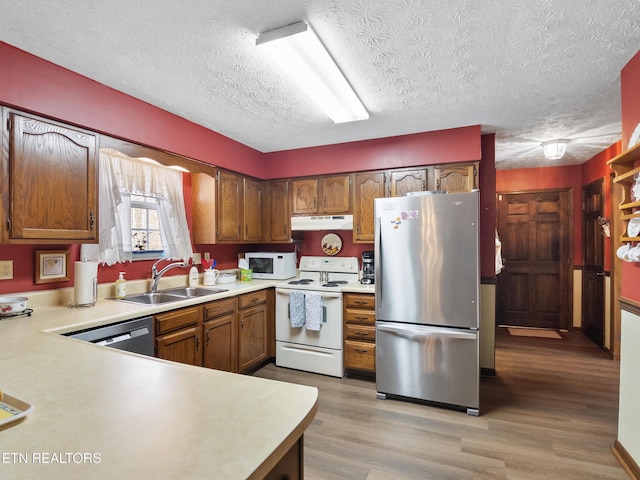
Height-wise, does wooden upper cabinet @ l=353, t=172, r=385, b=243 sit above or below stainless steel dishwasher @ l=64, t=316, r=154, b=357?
above

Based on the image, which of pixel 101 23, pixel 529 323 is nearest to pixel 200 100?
pixel 101 23

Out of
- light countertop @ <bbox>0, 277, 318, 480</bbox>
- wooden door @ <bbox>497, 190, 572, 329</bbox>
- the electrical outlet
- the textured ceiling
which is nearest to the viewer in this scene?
light countertop @ <bbox>0, 277, 318, 480</bbox>

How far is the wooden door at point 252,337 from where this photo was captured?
3.12 m

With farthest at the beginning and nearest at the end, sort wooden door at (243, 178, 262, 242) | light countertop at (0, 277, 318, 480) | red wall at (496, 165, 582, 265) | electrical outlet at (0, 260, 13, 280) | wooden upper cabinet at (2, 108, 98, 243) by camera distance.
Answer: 1. red wall at (496, 165, 582, 265)
2. wooden door at (243, 178, 262, 242)
3. electrical outlet at (0, 260, 13, 280)
4. wooden upper cabinet at (2, 108, 98, 243)
5. light countertop at (0, 277, 318, 480)

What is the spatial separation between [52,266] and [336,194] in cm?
255

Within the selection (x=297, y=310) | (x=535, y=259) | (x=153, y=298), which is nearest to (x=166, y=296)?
(x=153, y=298)

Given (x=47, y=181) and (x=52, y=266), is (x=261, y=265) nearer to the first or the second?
(x=52, y=266)

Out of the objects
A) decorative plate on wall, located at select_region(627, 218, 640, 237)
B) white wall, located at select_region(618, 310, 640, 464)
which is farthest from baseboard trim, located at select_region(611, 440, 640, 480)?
decorative plate on wall, located at select_region(627, 218, 640, 237)

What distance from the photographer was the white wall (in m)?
1.82

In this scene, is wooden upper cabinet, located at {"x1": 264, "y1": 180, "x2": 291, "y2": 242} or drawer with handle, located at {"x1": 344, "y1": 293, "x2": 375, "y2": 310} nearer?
drawer with handle, located at {"x1": 344, "y1": 293, "x2": 375, "y2": 310}

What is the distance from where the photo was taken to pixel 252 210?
12.7 ft

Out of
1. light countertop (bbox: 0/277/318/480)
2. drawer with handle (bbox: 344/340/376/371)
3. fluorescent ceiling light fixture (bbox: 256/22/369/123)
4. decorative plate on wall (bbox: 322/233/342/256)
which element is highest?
fluorescent ceiling light fixture (bbox: 256/22/369/123)

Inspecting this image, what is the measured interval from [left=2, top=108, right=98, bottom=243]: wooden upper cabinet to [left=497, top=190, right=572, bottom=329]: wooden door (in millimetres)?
5208

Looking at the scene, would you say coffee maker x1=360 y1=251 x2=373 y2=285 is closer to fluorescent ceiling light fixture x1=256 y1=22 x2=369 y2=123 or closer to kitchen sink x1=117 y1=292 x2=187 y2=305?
fluorescent ceiling light fixture x1=256 y1=22 x2=369 y2=123
